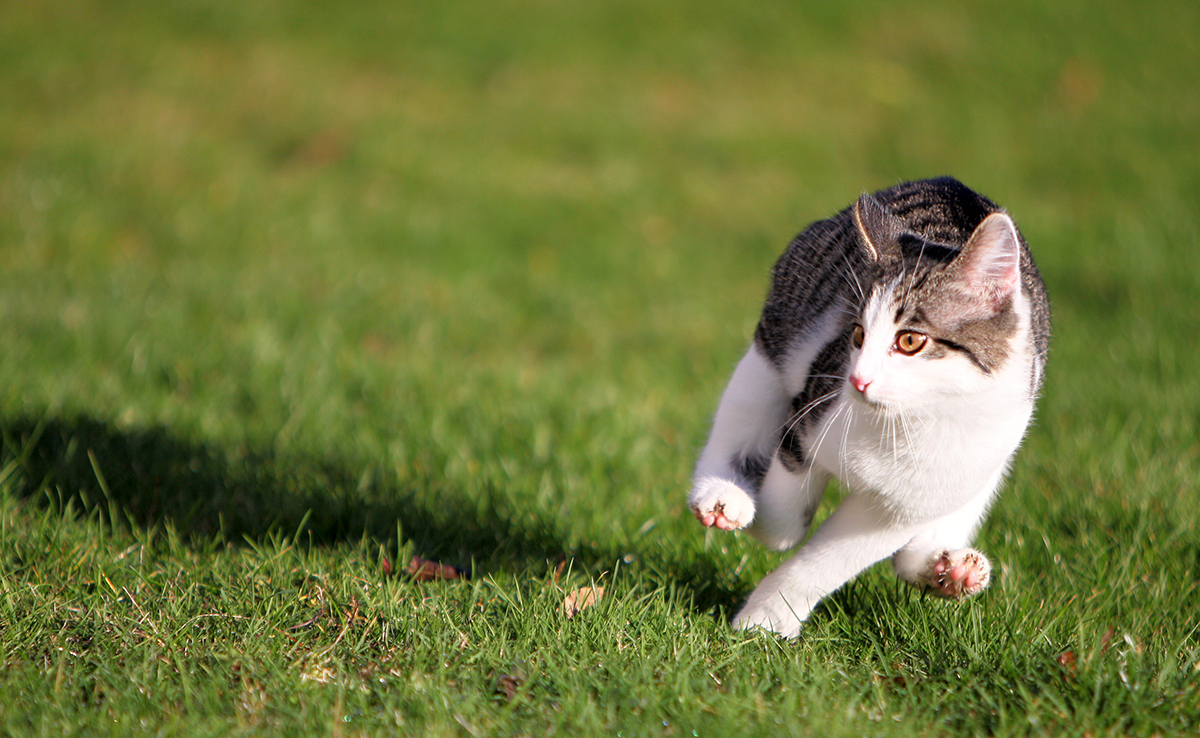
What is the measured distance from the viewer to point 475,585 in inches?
96.1

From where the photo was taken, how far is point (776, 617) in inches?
91.5

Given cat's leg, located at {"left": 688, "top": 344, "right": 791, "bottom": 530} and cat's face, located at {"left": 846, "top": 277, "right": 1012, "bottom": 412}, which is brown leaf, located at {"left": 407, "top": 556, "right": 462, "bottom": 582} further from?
cat's face, located at {"left": 846, "top": 277, "right": 1012, "bottom": 412}

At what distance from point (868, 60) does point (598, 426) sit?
6.70 m

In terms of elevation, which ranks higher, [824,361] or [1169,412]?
[824,361]

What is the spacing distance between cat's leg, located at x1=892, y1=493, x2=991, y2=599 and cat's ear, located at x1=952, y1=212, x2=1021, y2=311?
0.55 m

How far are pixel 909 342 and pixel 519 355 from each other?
3.06 metres

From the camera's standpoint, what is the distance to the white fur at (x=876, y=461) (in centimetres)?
199

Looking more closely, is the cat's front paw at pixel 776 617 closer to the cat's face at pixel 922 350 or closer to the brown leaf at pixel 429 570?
the cat's face at pixel 922 350

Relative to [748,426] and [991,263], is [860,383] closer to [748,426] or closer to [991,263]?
[991,263]

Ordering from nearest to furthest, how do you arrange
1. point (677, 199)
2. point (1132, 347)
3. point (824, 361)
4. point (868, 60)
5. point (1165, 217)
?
point (824, 361), point (1132, 347), point (1165, 217), point (677, 199), point (868, 60)

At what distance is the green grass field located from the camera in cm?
214

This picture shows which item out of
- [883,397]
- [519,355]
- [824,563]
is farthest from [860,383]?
[519,355]

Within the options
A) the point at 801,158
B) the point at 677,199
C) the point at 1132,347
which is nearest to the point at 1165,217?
the point at 1132,347

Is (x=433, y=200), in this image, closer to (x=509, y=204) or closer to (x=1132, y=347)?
(x=509, y=204)
